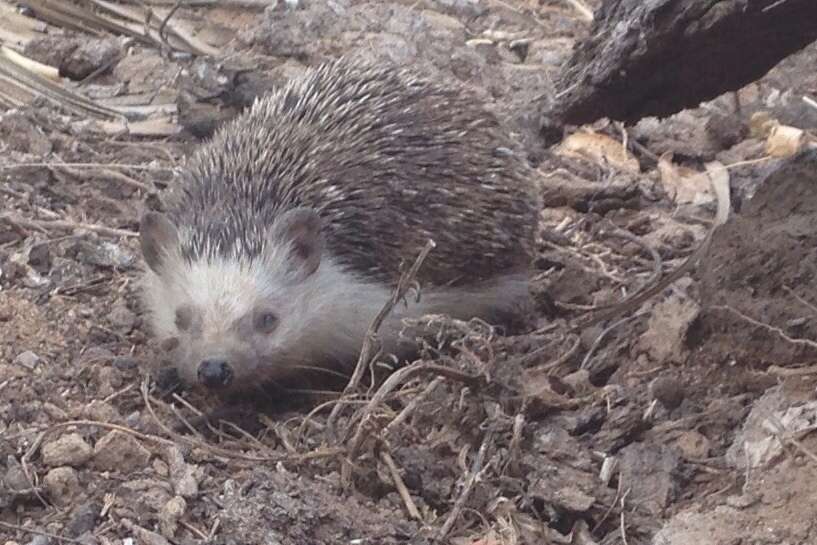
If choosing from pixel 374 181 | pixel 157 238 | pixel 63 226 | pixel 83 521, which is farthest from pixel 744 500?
pixel 63 226

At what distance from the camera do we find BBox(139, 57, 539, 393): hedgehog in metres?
6.32

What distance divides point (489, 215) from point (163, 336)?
166 centimetres

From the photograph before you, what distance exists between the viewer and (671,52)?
613cm

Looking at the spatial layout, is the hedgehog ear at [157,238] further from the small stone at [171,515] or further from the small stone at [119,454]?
Answer: the small stone at [171,515]

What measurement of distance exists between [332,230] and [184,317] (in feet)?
2.69

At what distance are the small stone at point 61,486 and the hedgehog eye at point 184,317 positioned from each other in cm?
123

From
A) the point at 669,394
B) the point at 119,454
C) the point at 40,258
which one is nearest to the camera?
the point at 119,454

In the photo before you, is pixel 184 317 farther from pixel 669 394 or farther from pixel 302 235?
pixel 669 394

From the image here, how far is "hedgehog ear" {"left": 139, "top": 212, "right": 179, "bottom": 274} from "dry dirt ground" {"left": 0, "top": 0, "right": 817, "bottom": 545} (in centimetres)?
41

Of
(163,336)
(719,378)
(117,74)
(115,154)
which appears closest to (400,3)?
(117,74)

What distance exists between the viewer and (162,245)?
6453 millimetres

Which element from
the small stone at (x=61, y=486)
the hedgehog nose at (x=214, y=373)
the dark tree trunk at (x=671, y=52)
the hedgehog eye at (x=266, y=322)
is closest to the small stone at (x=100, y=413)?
the hedgehog nose at (x=214, y=373)

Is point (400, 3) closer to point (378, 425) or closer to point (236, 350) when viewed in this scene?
point (236, 350)

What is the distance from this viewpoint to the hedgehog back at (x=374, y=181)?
6539 millimetres
